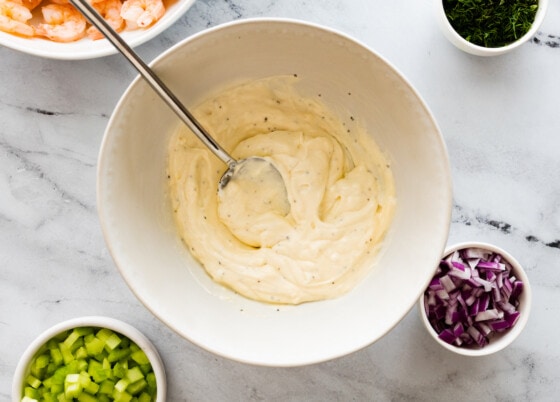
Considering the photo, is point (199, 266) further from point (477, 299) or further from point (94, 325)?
point (477, 299)

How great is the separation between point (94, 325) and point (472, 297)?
0.99 meters

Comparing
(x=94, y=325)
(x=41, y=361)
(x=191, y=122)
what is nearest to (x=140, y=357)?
(x=94, y=325)

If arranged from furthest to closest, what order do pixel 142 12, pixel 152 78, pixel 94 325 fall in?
pixel 94 325 → pixel 142 12 → pixel 152 78

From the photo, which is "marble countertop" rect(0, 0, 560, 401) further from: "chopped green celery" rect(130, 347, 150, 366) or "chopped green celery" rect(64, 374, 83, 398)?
"chopped green celery" rect(64, 374, 83, 398)

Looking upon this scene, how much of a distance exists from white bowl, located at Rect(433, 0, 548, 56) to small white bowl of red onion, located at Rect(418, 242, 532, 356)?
49 cm

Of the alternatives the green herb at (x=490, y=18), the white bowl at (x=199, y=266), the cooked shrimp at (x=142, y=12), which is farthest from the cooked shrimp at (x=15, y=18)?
the green herb at (x=490, y=18)

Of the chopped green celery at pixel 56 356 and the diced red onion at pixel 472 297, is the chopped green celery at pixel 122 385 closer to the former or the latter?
the chopped green celery at pixel 56 356

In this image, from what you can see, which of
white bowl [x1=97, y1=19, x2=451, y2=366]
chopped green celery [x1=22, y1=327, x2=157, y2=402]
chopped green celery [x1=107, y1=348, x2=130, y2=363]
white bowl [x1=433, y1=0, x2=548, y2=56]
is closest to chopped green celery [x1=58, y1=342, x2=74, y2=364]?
chopped green celery [x1=22, y1=327, x2=157, y2=402]

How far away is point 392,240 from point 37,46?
999 mm

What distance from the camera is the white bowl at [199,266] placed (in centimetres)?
159

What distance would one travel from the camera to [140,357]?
1896mm

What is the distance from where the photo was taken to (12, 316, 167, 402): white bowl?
1854 millimetres

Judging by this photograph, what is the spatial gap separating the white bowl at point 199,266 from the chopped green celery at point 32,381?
19.8 inches

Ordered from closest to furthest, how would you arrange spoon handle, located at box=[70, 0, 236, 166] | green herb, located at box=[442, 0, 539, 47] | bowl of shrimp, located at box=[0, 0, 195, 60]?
spoon handle, located at box=[70, 0, 236, 166] < bowl of shrimp, located at box=[0, 0, 195, 60] < green herb, located at box=[442, 0, 539, 47]
